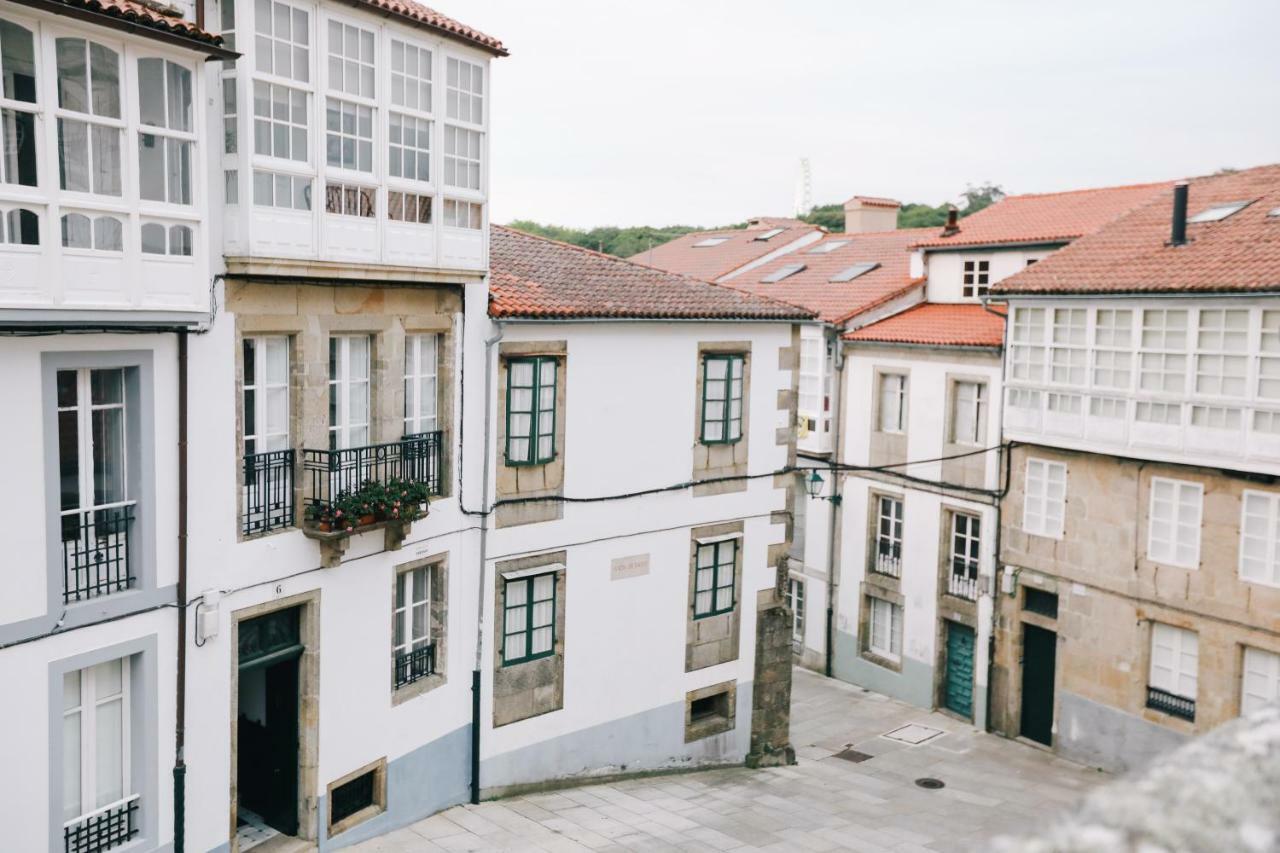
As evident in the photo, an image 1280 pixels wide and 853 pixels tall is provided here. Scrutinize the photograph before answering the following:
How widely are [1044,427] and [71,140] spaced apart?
64.8 feet

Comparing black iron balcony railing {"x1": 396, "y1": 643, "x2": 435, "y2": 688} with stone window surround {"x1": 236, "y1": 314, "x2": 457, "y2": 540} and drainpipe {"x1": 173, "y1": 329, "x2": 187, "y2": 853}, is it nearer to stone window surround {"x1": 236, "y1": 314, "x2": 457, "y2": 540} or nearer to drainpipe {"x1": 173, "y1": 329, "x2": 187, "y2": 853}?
stone window surround {"x1": 236, "y1": 314, "x2": 457, "y2": 540}

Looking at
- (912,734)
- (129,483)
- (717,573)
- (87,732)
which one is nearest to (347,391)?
(129,483)

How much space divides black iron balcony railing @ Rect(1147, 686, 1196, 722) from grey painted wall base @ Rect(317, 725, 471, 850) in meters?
14.0

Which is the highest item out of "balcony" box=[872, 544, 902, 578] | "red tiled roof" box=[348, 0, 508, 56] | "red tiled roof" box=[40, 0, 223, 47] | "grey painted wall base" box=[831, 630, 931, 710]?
"red tiled roof" box=[348, 0, 508, 56]

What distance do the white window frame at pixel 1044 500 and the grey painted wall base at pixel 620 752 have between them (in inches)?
315

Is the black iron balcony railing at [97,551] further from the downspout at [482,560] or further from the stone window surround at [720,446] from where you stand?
the stone window surround at [720,446]

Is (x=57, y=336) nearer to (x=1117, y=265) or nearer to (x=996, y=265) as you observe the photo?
(x=1117, y=265)

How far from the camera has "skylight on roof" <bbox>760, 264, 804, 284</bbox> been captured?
34656 millimetres

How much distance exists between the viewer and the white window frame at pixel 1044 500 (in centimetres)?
2441

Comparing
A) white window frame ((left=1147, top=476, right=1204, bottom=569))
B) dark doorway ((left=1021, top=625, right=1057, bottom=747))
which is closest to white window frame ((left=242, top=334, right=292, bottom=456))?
white window frame ((left=1147, top=476, right=1204, bottom=569))

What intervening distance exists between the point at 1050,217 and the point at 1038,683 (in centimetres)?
A: 1171

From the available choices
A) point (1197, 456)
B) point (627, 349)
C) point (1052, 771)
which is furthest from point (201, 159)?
point (1052, 771)

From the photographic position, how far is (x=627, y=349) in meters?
18.5

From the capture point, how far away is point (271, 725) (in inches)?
561
